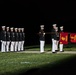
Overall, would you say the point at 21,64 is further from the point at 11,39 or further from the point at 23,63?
the point at 11,39

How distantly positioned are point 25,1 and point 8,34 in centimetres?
1920

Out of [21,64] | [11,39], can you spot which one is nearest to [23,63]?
[21,64]

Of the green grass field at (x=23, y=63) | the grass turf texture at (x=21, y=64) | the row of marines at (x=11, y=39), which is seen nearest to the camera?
the green grass field at (x=23, y=63)

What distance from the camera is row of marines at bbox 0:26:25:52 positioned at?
79.8 ft

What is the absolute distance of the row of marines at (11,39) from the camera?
2431 centimetres

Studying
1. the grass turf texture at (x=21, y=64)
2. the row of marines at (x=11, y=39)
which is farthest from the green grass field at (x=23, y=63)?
the row of marines at (x=11, y=39)

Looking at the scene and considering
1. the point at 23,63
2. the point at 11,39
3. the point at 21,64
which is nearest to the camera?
the point at 21,64

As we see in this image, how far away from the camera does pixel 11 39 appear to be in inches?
982

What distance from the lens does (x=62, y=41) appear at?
2464 cm

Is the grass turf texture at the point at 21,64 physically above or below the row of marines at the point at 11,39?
below

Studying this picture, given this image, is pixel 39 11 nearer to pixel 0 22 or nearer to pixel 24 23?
pixel 24 23

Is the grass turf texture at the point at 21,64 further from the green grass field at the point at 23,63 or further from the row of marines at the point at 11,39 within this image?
the row of marines at the point at 11,39

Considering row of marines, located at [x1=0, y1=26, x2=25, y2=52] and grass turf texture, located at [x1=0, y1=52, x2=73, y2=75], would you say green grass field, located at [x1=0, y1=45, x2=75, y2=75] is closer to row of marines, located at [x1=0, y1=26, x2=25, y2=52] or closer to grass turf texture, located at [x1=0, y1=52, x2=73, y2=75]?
grass turf texture, located at [x1=0, y1=52, x2=73, y2=75]

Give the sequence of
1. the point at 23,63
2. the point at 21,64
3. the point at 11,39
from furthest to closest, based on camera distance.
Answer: the point at 11,39 → the point at 23,63 → the point at 21,64
